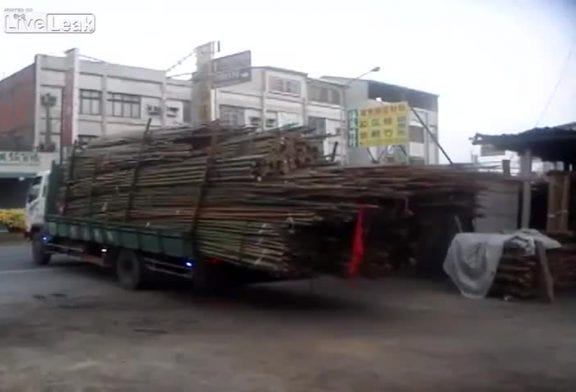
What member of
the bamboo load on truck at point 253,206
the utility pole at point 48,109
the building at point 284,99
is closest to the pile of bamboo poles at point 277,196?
the bamboo load on truck at point 253,206

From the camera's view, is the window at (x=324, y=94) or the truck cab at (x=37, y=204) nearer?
the truck cab at (x=37, y=204)

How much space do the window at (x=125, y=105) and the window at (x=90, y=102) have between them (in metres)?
0.83

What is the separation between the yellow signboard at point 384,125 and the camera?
2431 centimetres

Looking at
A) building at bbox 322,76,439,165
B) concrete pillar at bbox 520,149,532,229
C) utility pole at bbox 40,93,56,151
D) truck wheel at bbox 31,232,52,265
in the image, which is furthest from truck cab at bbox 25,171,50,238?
building at bbox 322,76,439,165

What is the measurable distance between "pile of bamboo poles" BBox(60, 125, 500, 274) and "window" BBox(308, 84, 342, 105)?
134ft

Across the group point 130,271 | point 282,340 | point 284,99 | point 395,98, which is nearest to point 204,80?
point 130,271

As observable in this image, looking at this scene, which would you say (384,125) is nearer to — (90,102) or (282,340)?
(282,340)

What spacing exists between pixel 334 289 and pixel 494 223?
3880mm

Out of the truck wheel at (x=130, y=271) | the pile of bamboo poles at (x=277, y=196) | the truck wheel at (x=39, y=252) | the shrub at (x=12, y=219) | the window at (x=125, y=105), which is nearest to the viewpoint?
the pile of bamboo poles at (x=277, y=196)

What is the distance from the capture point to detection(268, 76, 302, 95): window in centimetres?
4986

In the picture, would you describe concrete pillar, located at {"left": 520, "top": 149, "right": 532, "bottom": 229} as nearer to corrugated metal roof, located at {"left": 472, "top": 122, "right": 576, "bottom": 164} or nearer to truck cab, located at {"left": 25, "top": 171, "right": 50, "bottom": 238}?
corrugated metal roof, located at {"left": 472, "top": 122, "right": 576, "bottom": 164}

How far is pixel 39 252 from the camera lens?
16.9m

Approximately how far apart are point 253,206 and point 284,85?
4146 centimetres

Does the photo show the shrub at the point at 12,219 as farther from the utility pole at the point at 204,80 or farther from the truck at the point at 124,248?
the truck at the point at 124,248
